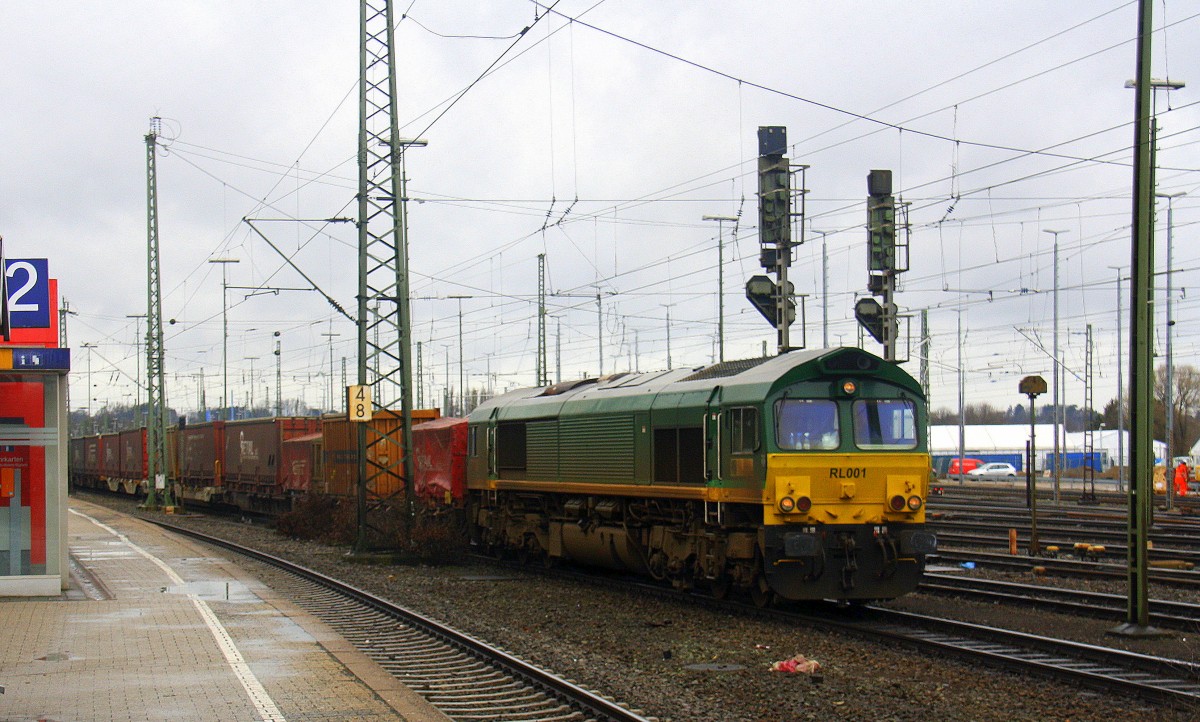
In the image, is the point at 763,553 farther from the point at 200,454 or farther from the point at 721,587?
the point at 200,454

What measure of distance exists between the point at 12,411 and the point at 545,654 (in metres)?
8.64

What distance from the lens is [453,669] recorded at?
1242 cm

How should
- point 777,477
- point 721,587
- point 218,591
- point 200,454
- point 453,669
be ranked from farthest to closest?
point 200,454 < point 218,591 < point 721,587 < point 777,477 < point 453,669

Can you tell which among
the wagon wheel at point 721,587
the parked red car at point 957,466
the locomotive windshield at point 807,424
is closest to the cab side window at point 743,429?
the locomotive windshield at point 807,424

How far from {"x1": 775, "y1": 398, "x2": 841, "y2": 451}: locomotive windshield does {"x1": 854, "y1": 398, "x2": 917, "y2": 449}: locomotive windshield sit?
325 millimetres

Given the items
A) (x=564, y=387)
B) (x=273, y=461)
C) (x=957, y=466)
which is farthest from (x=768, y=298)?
(x=957, y=466)

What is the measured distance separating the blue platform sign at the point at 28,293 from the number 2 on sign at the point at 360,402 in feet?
22.7

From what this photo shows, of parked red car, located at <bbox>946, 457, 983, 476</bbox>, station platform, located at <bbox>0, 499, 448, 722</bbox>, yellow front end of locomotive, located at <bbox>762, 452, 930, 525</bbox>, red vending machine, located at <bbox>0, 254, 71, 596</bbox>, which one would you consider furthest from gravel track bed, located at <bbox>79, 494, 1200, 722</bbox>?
parked red car, located at <bbox>946, 457, 983, 476</bbox>

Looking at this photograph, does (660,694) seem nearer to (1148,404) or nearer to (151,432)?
(1148,404)

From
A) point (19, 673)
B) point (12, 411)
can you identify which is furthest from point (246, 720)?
point (12, 411)

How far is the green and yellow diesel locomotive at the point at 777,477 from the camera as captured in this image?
14.9 metres

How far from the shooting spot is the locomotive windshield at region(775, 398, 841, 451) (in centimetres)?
1508

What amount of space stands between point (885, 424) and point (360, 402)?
437 inches

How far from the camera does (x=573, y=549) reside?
20422mm
